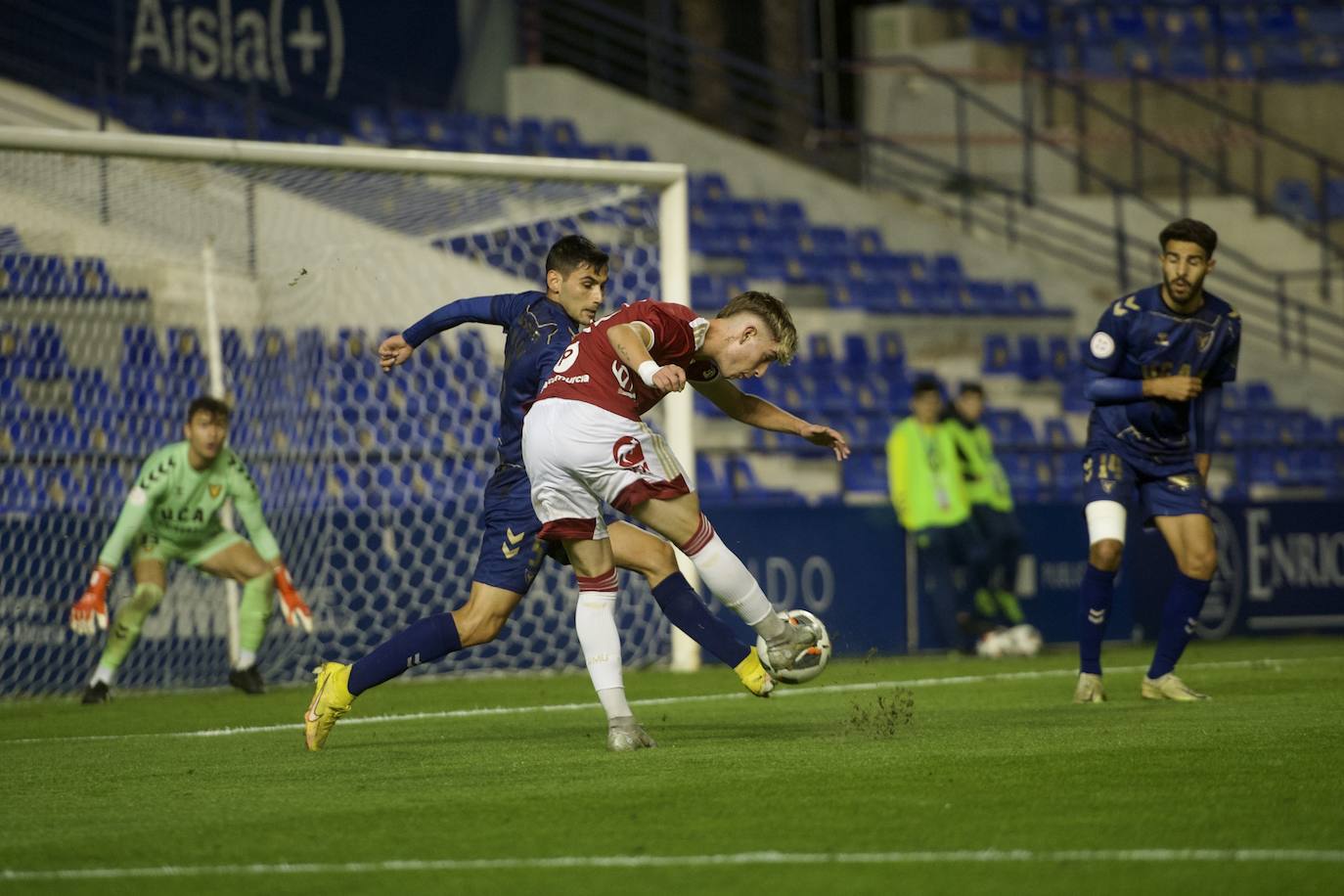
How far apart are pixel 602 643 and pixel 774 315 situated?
1324 millimetres

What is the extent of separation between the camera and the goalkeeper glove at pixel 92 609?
9.85m

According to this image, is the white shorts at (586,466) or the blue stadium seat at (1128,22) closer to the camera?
the white shorts at (586,466)

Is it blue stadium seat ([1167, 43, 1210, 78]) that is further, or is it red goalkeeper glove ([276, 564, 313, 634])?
blue stadium seat ([1167, 43, 1210, 78])

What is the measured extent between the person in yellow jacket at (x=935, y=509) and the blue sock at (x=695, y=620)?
698 cm

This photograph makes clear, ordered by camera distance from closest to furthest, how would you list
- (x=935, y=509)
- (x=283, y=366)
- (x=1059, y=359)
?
(x=283, y=366) → (x=935, y=509) → (x=1059, y=359)

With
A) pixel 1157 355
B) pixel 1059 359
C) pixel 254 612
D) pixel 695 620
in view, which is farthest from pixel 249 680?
pixel 1059 359

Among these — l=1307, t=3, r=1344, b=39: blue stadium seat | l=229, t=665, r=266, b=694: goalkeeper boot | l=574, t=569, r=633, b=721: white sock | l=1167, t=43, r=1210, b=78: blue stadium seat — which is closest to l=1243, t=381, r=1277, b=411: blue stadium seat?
l=1167, t=43, r=1210, b=78: blue stadium seat

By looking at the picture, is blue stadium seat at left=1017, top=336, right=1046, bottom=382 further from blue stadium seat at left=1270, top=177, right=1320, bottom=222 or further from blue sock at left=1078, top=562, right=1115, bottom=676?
blue sock at left=1078, top=562, right=1115, bottom=676

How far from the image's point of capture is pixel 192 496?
1116 cm

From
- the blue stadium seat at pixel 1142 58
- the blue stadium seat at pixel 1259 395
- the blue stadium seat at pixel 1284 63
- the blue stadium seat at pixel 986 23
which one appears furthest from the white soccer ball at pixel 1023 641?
the blue stadium seat at pixel 1284 63

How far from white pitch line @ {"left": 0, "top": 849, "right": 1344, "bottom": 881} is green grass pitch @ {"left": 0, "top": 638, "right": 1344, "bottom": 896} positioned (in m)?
0.01

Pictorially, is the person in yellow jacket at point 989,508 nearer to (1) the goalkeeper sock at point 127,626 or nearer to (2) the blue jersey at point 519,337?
(1) the goalkeeper sock at point 127,626

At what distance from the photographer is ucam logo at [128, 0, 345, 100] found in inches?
733

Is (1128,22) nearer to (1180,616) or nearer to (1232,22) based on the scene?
(1232,22)
